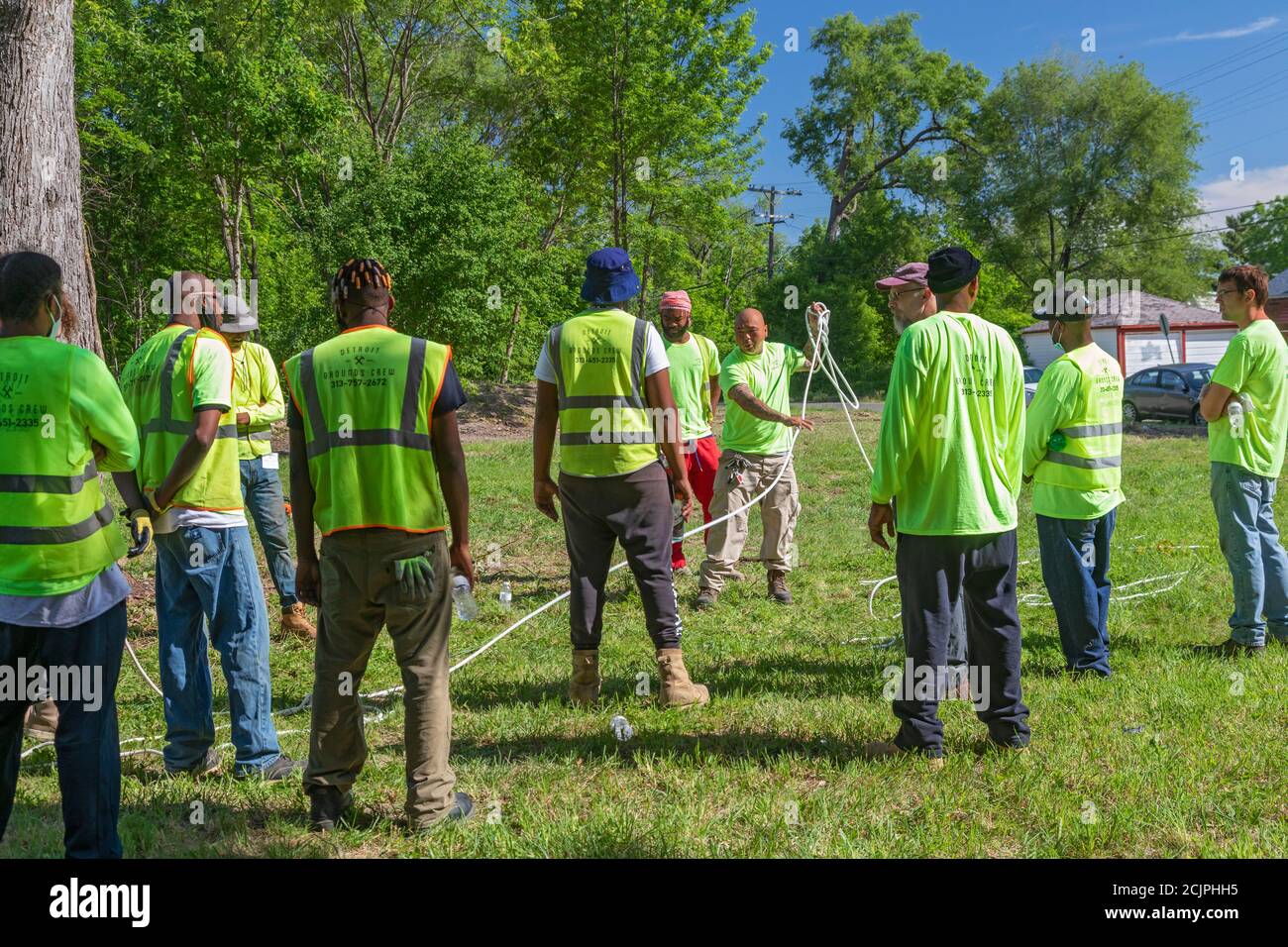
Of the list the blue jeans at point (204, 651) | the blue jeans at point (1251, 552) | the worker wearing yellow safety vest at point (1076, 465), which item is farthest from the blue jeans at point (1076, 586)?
the blue jeans at point (204, 651)

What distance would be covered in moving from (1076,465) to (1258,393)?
1.44 m

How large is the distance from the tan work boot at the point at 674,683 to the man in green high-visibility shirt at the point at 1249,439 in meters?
3.39

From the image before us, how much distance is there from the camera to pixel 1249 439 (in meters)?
6.05

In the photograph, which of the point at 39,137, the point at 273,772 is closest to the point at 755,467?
the point at 273,772

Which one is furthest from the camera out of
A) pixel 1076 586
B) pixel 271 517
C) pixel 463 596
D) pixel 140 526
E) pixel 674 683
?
pixel 271 517

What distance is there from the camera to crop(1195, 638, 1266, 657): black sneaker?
606cm

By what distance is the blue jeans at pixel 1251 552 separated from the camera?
6.07 m

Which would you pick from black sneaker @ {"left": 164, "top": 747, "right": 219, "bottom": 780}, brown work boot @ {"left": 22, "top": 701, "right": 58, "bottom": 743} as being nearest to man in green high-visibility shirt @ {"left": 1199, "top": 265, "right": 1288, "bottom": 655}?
black sneaker @ {"left": 164, "top": 747, "right": 219, "bottom": 780}

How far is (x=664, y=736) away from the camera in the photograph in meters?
4.90

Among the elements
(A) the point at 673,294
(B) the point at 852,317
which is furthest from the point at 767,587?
(B) the point at 852,317

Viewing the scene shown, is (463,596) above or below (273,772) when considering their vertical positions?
above

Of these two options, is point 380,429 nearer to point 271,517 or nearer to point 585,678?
point 585,678

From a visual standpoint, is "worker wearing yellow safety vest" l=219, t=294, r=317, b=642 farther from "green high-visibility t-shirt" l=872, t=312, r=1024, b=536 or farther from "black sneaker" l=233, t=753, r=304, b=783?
"green high-visibility t-shirt" l=872, t=312, r=1024, b=536

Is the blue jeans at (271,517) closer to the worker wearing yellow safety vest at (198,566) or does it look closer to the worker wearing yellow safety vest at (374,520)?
the worker wearing yellow safety vest at (198,566)
